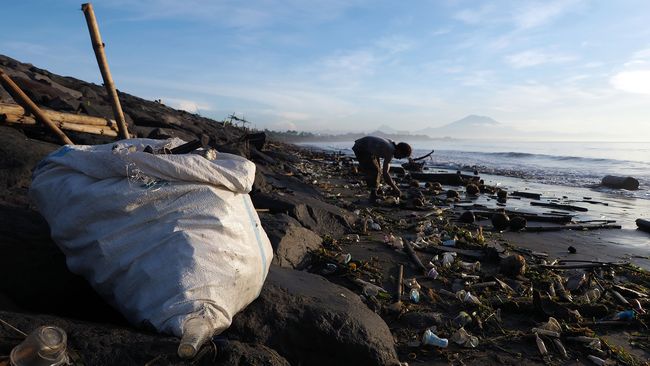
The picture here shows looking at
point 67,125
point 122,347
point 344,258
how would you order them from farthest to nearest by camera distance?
1. point 67,125
2. point 344,258
3. point 122,347

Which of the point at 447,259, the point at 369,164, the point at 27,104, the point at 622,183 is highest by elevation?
the point at 27,104

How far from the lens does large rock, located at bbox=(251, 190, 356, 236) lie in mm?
5711

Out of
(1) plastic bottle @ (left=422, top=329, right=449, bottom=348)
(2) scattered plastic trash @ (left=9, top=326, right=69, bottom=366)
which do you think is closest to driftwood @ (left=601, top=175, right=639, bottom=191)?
(1) plastic bottle @ (left=422, top=329, right=449, bottom=348)

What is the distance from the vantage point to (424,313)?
3.42 m

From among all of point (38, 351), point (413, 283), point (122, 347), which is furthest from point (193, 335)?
point (413, 283)

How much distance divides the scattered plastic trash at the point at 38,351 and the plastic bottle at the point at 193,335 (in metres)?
0.43

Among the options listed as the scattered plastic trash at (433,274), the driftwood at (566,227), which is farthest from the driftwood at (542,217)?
the scattered plastic trash at (433,274)

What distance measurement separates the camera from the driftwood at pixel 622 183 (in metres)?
14.7

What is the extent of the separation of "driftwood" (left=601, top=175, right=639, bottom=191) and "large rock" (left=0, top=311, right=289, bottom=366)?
17.2 meters

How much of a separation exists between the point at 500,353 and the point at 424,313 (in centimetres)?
65

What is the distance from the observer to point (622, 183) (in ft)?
49.0

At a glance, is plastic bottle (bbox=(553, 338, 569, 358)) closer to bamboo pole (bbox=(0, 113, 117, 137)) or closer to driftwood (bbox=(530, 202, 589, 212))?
bamboo pole (bbox=(0, 113, 117, 137))

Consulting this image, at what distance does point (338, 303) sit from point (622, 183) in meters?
16.4

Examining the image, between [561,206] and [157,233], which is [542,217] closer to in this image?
[561,206]
